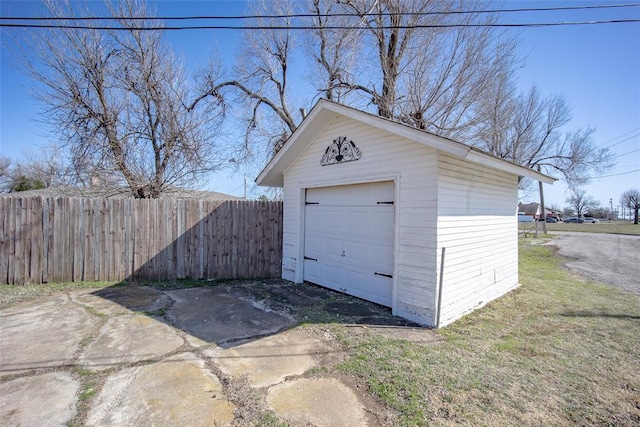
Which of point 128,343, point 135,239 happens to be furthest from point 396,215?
point 135,239

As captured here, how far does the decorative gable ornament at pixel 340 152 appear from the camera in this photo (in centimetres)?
576

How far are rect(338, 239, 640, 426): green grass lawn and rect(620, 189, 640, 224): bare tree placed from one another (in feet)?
225

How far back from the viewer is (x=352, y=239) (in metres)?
6.02

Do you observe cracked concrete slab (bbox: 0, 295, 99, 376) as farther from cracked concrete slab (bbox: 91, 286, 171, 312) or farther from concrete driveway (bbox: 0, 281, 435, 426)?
cracked concrete slab (bbox: 91, 286, 171, 312)

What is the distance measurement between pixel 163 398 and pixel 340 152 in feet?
15.8

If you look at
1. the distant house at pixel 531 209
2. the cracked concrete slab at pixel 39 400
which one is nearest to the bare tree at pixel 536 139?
the cracked concrete slab at pixel 39 400

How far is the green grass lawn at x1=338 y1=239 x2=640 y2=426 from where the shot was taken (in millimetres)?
2568

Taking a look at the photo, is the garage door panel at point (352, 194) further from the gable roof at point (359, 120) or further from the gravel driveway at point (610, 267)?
the gravel driveway at point (610, 267)

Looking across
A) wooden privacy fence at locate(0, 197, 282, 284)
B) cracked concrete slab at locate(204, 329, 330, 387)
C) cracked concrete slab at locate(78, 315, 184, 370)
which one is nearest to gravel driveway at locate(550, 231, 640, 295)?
cracked concrete slab at locate(204, 329, 330, 387)

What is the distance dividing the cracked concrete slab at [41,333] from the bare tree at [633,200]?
74.4m

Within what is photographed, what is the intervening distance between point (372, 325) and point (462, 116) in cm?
910

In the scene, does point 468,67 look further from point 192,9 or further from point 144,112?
point 144,112

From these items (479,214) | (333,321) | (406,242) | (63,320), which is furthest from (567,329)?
(63,320)

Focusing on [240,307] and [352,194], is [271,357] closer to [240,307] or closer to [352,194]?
[240,307]
